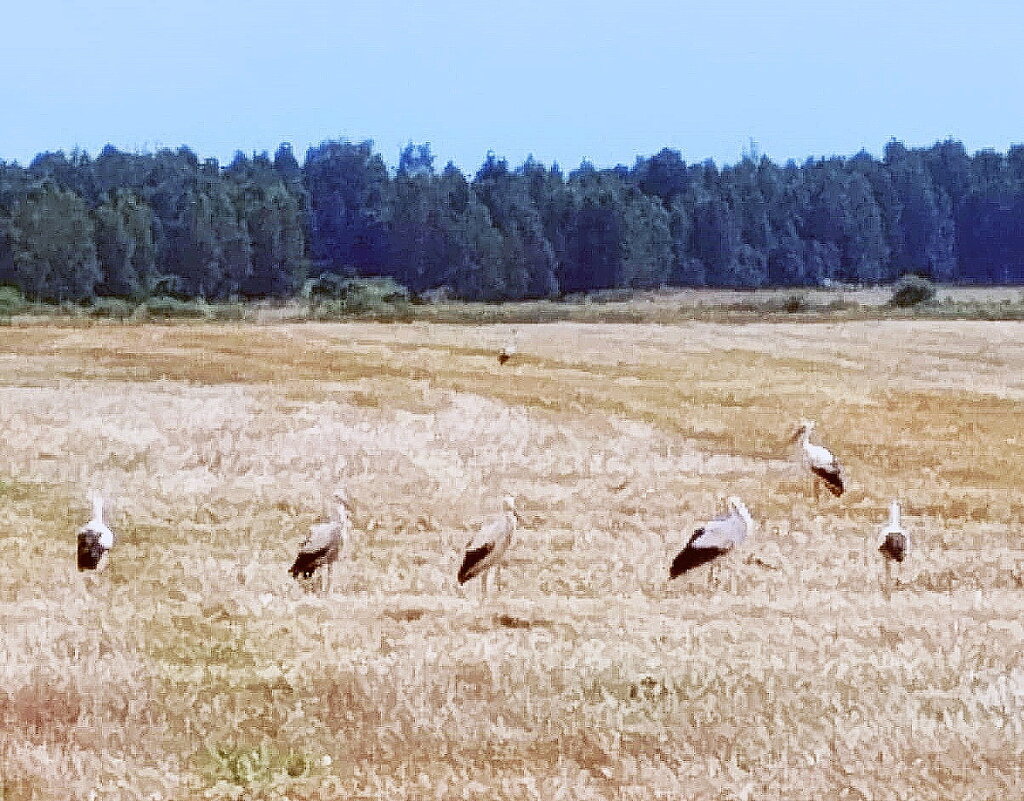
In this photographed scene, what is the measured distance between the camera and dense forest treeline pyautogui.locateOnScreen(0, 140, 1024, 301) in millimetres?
115812

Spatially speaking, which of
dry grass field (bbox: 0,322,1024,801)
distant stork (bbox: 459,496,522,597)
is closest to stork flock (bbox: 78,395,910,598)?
distant stork (bbox: 459,496,522,597)

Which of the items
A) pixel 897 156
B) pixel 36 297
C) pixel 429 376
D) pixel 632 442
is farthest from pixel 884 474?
pixel 897 156

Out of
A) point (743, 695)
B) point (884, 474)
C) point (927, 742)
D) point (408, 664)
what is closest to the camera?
point (927, 742)

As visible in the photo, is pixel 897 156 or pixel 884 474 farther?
pixel 897 156

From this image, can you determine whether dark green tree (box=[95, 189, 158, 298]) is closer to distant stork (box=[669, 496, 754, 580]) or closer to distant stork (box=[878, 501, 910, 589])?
distant stork (box=[878, 501, 910, 589])

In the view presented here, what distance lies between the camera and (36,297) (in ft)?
351

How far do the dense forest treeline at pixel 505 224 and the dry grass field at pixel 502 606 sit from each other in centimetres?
8020

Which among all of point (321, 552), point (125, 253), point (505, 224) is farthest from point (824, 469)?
point (505, 224)

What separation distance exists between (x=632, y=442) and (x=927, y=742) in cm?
2032

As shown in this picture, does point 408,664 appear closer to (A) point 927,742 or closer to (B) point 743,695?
(B) point 743,695

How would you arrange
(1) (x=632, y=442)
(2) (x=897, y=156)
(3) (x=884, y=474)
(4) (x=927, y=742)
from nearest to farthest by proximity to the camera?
(4) (x=927, y=742) < (3) (x=884, y=474) < (1) (x=632, y=442) < (2) (x=897, y=156)

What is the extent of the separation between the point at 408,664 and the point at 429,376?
2943 centimetres

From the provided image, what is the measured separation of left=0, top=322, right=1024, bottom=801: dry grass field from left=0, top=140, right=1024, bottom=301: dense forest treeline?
8020cm

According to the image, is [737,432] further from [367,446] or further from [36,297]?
[36,297]
